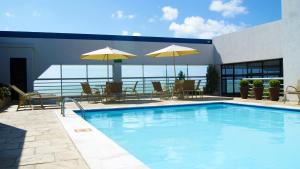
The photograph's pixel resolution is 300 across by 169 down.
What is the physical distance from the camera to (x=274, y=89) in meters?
11.0

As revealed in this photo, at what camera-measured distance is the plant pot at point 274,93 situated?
35.9 feet

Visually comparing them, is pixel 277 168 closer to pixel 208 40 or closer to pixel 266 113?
pixel 266 113

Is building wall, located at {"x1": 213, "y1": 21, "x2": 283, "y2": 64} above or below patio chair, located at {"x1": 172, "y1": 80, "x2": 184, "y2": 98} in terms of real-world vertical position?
above

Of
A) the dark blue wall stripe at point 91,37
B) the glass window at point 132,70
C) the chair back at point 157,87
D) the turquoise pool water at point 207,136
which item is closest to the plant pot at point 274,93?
the turquoise pool water at point 207,136

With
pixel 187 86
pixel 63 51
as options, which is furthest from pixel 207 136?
pixel 63 51

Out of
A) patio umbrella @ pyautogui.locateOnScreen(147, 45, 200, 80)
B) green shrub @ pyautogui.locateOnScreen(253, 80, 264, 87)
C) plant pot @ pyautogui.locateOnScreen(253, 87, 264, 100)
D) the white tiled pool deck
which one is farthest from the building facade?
the white tiled pool deck

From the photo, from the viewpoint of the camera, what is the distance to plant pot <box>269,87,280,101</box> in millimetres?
10948

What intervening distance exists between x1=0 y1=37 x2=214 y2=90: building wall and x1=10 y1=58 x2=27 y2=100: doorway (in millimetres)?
160

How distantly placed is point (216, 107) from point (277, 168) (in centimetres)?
695

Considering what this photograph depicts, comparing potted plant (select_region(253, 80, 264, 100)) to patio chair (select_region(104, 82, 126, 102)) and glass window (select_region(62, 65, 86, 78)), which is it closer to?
patio chair (select_region(104, 82, 126, 102))

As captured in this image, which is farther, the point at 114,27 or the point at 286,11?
the point at 114,27

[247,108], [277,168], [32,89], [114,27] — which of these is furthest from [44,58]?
[277,168]

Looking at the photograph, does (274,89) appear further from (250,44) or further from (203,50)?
(203,50)

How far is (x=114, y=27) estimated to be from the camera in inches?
640
